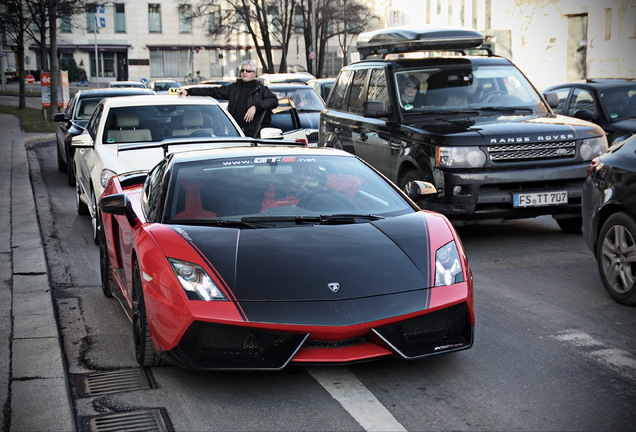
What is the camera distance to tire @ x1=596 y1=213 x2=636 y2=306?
7004mm

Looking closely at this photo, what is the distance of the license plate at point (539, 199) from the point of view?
973 cm

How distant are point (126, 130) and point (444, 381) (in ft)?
22.5

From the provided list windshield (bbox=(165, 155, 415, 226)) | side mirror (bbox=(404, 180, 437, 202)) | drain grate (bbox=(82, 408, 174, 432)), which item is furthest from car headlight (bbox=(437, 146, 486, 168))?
drain grate (bbox=(82, 408, 174, 432))

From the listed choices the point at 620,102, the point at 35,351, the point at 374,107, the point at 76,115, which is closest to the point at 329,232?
the point at 35,351

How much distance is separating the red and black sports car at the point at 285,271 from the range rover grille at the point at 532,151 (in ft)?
11.7

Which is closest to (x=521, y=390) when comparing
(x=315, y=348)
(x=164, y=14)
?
(x=315, y=348)

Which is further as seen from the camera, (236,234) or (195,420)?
(236,234)

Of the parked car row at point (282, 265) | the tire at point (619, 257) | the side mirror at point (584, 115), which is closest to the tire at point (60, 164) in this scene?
the side mirror at point (584, 115)

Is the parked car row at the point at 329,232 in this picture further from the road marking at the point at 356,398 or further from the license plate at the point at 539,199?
the road marking at the point at 356,398

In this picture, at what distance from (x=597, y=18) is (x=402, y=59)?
93.0 feet

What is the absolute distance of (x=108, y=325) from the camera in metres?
6.88

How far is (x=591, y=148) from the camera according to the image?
10070 mm

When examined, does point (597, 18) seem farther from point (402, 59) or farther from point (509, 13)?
point (402, 59)

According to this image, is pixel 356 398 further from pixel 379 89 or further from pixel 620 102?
pixel 620 102
